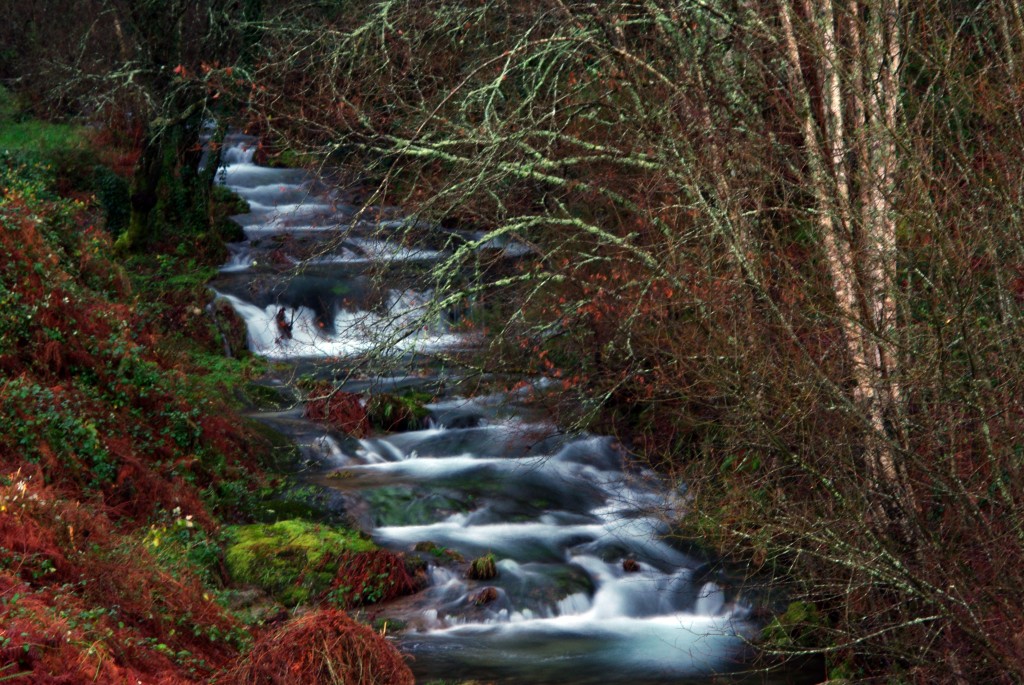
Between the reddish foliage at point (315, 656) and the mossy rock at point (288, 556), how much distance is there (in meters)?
3.14

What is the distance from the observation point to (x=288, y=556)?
10.1 metres

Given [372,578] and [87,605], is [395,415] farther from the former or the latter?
[87,605]

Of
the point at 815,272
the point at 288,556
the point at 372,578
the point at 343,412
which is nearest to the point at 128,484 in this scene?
the point at 288,556

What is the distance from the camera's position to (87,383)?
1110 cm

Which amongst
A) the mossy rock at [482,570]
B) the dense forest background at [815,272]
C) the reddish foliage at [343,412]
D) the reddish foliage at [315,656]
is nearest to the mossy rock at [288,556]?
the mossy rock at [482,570]

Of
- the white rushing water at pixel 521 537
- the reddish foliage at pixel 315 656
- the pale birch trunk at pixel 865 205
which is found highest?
the pale birch trunk at pixel 865 205

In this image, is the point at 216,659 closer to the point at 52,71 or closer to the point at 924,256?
the point at 924,256

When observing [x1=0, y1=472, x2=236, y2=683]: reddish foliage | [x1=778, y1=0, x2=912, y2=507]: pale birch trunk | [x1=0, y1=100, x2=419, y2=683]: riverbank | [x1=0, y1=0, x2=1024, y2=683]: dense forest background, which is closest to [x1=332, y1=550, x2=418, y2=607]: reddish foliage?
[x1=0, y1=100, x2=419, y2=683]: riverbank

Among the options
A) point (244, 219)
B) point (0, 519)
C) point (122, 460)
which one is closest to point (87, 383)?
point (122, 460)

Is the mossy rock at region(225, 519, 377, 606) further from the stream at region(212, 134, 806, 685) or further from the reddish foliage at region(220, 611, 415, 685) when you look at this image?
the reddish foliage at region(220, 611, 415, 685)

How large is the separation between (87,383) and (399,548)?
11.8ft

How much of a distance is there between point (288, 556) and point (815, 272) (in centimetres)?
552

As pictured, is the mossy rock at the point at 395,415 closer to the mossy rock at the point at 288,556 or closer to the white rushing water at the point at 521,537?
the white rushing water at the point at 521,537

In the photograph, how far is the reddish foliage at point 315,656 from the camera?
6.23m
